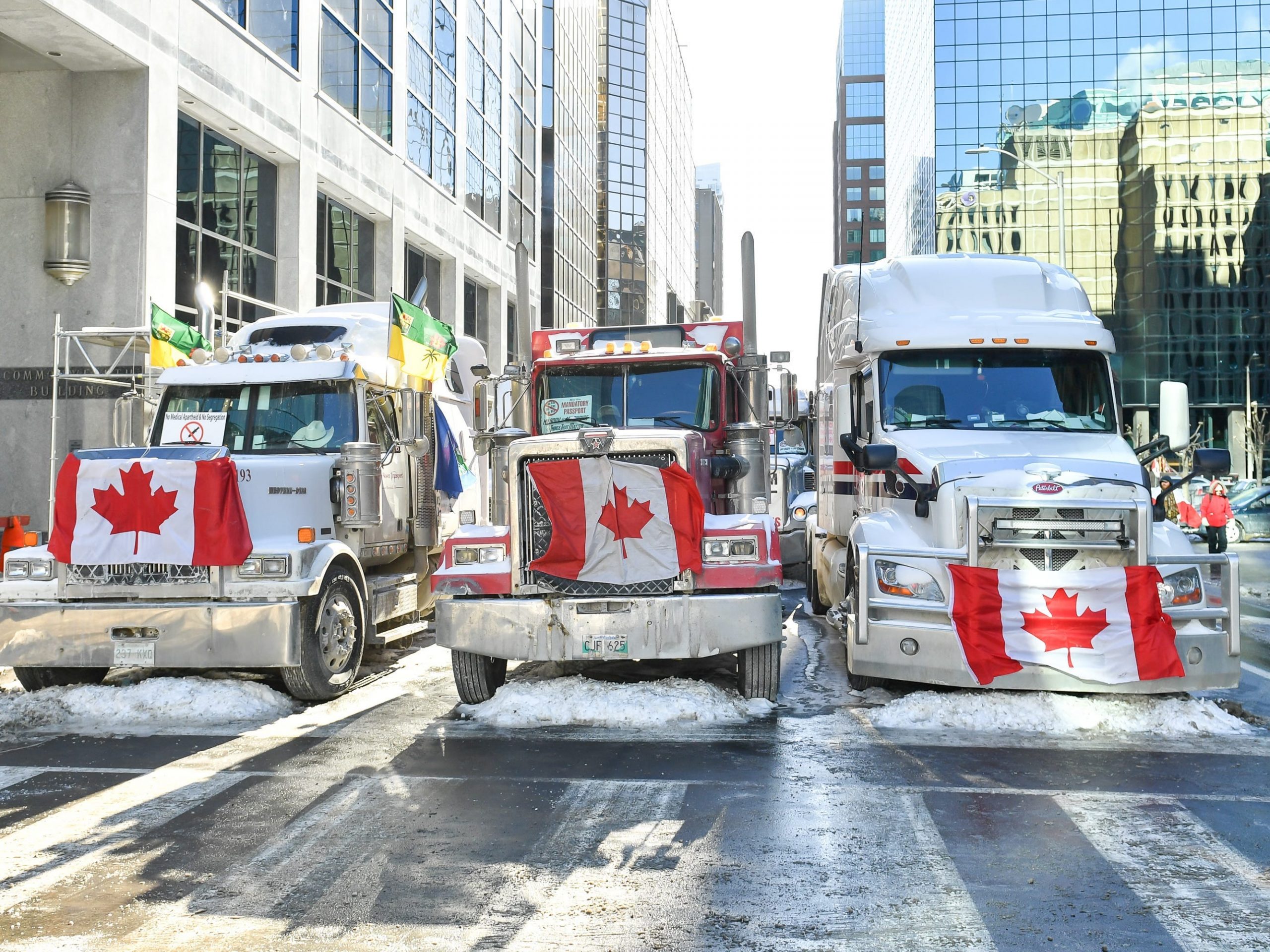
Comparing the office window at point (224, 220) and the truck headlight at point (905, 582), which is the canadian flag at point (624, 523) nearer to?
the truck headlight at point (905, 582)

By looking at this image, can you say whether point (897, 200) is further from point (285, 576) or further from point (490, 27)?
point (285, 576)

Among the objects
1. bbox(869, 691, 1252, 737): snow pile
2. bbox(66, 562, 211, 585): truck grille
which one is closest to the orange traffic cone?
bbox(66, 562, 211, 585): truck grille

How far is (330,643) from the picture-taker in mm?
9562

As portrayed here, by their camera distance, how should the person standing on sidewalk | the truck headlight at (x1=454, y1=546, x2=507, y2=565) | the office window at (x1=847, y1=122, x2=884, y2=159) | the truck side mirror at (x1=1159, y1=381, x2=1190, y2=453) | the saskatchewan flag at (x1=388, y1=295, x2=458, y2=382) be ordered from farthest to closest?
the office window at (x1=847, y1=122, x2=884, y2=159) → the person standing on sidewalk → the saskatchewan flag at (x1=388, y1=295, x2=458, y2=382) → the truck side mirror at (x1=1159, y1=381, x2=1190, y2=453) → the truck headlight at (x1=454, y1=546, x2=507, y2=565)

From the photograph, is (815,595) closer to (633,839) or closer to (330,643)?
(330,643)

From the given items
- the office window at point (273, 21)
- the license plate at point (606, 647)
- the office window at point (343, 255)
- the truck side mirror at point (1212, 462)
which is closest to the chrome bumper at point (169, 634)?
the license plate at point (606, 647)

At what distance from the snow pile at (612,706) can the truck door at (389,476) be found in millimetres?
2480

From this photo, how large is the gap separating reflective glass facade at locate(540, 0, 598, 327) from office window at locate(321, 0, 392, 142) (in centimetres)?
2585

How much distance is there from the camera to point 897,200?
109875 mm

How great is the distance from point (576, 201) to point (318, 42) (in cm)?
3919

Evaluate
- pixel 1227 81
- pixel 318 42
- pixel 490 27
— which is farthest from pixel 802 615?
pixel 1227 81

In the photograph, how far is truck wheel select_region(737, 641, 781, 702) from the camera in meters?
8.79

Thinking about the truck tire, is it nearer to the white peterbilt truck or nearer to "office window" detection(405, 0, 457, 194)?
the white peterbilt truck

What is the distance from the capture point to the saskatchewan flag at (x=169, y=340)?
1238cm
